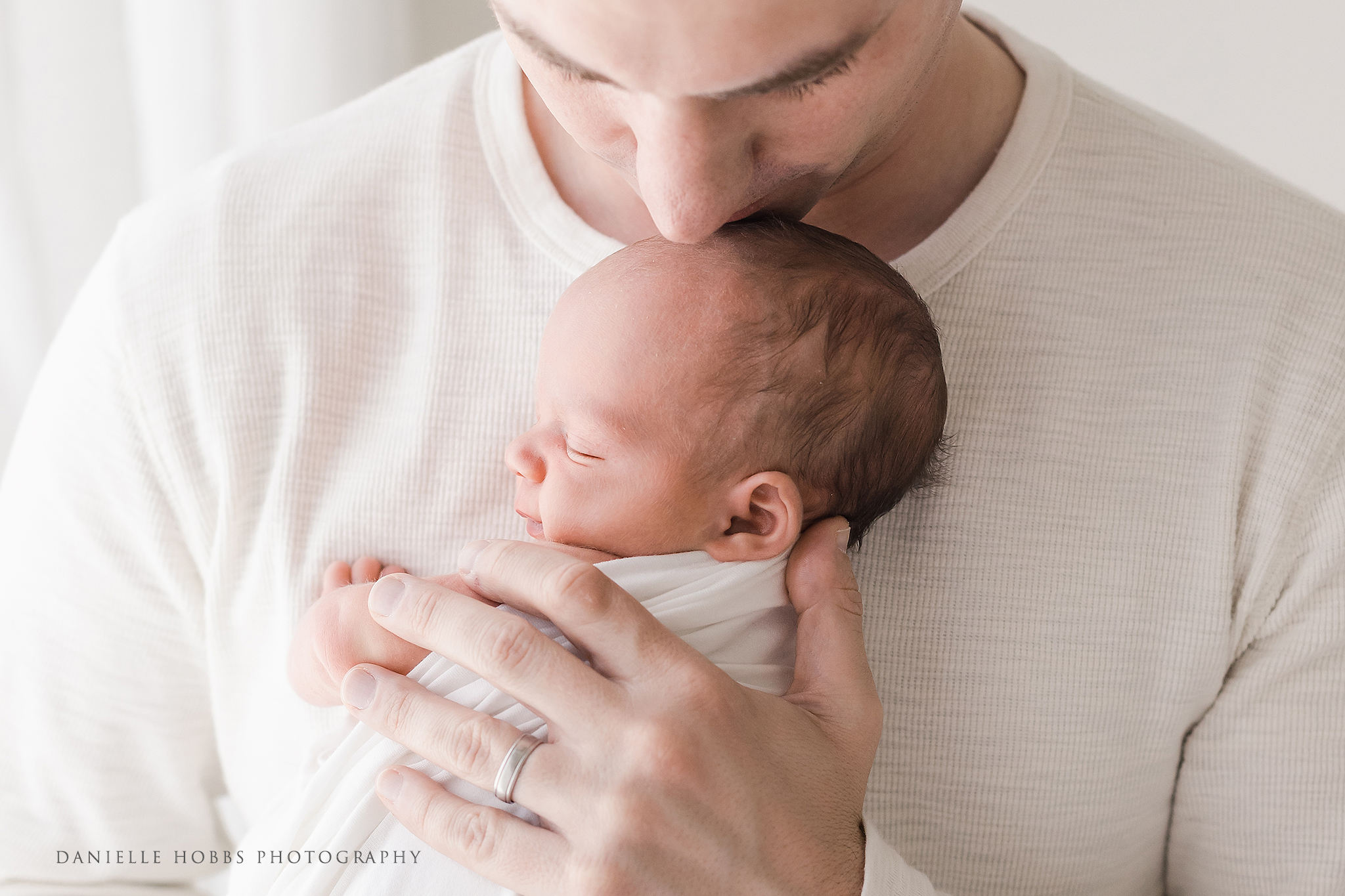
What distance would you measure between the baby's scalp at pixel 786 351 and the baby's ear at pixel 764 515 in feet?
0.05

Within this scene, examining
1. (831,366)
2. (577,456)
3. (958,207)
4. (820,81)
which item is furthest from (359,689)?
(958,207)

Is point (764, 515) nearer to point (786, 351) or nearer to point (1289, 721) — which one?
point (786, 351)

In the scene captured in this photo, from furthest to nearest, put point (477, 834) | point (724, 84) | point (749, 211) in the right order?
point (749, 211) → point (477, 834) → point (724, 84)

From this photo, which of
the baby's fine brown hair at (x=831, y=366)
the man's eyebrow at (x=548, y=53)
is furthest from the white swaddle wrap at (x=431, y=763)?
the man's eyebrow at (x=548, y=53)

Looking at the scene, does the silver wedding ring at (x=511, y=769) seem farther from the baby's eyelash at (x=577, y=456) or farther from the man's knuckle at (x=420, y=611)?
the baby's eyelash at (x=577, y=456)

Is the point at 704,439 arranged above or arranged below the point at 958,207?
below

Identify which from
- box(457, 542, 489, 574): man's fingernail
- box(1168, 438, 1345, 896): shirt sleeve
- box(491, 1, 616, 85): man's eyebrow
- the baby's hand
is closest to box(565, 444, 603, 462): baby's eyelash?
box(457, 542, 489, 574): man's fingernail

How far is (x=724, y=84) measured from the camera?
0.67m

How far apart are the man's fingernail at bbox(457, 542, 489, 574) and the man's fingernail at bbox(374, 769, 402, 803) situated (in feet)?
0.57

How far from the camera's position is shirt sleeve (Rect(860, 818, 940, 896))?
2.65ft

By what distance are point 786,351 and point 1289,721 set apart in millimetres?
584

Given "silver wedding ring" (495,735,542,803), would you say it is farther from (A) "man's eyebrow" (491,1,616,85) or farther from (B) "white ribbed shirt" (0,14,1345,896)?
(A) "man's eyebrow" (491,1,616,85)

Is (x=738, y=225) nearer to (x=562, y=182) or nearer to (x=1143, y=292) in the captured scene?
(x=562, y=182)

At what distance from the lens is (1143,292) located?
993 millimetres
